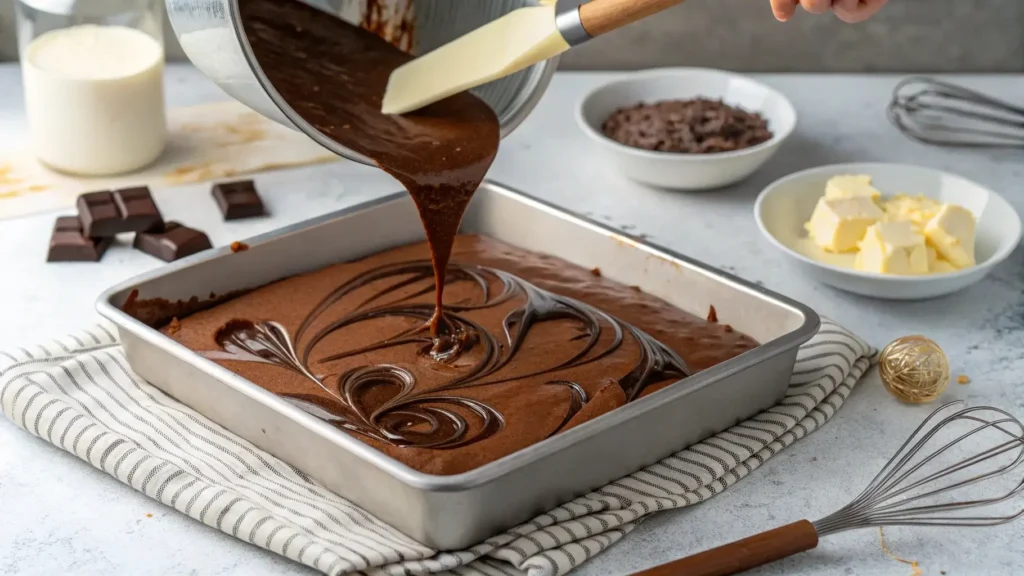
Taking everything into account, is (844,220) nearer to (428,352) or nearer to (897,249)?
(897,249)

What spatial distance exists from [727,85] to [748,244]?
0.62 meters

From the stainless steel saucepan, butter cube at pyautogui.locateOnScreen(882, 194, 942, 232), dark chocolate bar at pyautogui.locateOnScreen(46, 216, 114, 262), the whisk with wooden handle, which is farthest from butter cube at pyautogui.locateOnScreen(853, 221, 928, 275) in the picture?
dark chocolate bar at pyautogui.locateOnScreen(46, 216, 114, 262)

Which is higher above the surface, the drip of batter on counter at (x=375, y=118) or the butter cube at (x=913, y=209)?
the drip of batter on counter at (x=375, y=118)

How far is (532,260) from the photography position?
2426 millimetres

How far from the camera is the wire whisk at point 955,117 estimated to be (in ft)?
10.3

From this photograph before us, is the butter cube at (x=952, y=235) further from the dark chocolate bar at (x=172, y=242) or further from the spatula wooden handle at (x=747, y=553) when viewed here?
the dark chocolate bar at (x=172, y=242)

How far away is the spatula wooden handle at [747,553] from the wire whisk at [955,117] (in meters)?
1.75

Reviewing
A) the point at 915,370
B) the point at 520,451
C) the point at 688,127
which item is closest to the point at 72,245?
the point at 520,451

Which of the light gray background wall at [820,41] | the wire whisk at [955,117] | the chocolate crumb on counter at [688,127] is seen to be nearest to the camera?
the chocolate crumb on counter at [688,127]

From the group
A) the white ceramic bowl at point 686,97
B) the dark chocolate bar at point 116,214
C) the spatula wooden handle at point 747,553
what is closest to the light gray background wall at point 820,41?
the white ceramic bowl at point 686,97

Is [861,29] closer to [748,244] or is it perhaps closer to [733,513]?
[748,244]

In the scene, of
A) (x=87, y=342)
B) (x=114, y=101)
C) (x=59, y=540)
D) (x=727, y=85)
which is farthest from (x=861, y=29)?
(x=59, y=540)

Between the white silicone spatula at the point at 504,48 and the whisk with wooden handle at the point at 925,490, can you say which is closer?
the whisk with wooden handle at the point at 925,490

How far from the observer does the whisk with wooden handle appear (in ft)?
5.40
